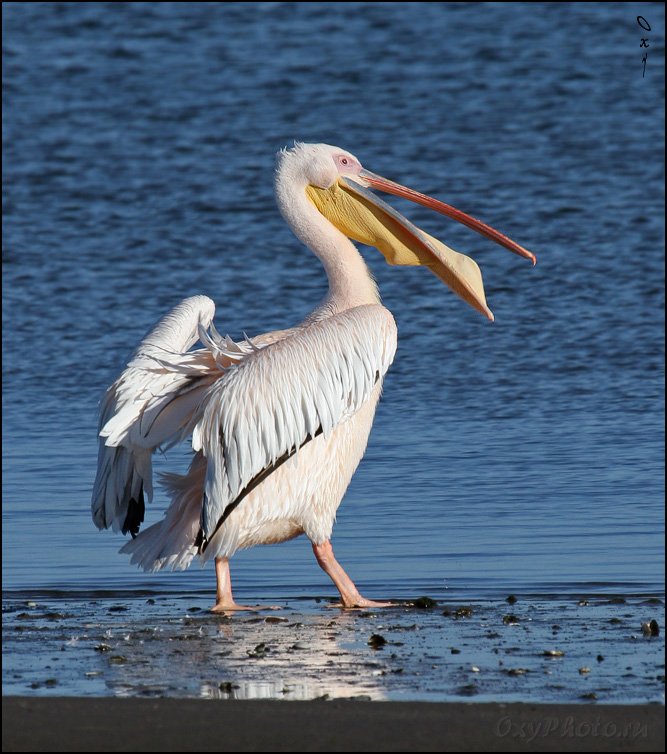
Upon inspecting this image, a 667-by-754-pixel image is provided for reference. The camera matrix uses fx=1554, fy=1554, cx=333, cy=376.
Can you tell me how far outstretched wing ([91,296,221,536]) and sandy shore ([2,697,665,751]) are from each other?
1778mm

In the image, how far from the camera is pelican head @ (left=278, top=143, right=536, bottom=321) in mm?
6145

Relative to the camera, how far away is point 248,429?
5406 millimetres

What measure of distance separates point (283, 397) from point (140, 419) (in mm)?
512

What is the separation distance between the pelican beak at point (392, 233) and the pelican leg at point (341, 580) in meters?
1.23

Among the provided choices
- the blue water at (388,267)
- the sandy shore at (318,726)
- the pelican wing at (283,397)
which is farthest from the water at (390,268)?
the sandy shore at (318,726)

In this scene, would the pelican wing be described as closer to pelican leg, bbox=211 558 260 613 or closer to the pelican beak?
pelican leg, bbox=211 558 260 613

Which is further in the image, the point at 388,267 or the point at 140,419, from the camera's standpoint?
the point at 388,267

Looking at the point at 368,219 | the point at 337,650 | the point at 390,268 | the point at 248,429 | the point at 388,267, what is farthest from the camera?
the point at 388,267

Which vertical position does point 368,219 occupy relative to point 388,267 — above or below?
above

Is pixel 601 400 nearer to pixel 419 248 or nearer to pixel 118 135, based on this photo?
pixel 419 248

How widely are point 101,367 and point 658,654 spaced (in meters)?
6.41

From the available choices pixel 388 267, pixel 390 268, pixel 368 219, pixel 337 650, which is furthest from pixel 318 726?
pixel 388 267

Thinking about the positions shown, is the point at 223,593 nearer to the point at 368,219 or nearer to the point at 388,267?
the point at 368,219

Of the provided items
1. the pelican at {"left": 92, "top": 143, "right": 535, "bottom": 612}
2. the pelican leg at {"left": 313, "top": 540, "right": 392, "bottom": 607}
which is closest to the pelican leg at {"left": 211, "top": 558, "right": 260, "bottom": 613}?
the pelican at {"left": 92, "top": 143, "right": 535, "bottom": 612}
